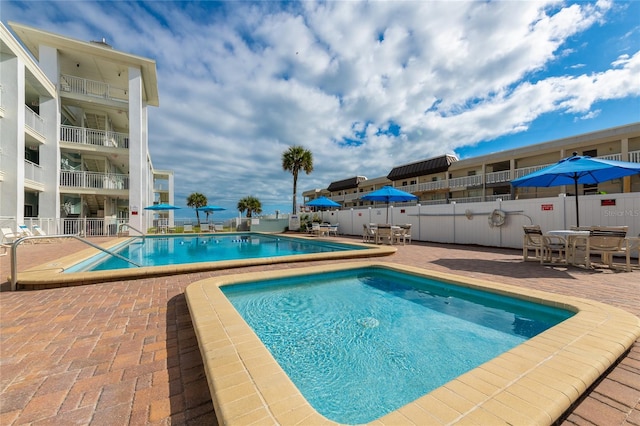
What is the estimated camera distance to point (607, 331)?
244 cm

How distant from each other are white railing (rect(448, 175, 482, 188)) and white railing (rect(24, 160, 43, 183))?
103 ft

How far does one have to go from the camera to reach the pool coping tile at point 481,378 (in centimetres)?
140

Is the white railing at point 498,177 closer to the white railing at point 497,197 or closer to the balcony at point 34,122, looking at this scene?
the white railing at point 497,197

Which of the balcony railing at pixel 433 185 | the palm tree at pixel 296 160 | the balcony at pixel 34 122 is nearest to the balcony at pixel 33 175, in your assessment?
the balcony at pixel 34 122

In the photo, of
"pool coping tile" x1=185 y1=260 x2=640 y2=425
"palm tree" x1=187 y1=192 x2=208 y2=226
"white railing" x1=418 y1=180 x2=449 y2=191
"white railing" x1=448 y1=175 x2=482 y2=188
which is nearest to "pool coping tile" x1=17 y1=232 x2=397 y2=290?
"pool coping tile" x1=185 y1=260 x2=640 y2=425

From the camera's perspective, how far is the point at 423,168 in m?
29.0

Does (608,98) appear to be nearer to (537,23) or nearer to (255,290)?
(537,23)

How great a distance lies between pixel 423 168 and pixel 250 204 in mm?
26788

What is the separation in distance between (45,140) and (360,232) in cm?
1887

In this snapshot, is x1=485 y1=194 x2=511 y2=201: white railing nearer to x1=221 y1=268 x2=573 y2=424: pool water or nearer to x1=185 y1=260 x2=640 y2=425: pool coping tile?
x1=221 y1=268 x2=573 y2=424: pool water

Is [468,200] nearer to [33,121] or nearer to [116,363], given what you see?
[116,363]

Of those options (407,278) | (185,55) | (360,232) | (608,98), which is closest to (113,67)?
(185,55)

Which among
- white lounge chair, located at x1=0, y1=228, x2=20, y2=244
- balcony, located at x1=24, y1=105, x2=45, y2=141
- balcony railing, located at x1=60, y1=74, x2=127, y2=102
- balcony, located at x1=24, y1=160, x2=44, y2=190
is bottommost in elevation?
white lounge chair, located at x1=0, y1=228, x2=20, y2=244

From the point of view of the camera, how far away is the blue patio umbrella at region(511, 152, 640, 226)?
596 centimetres
